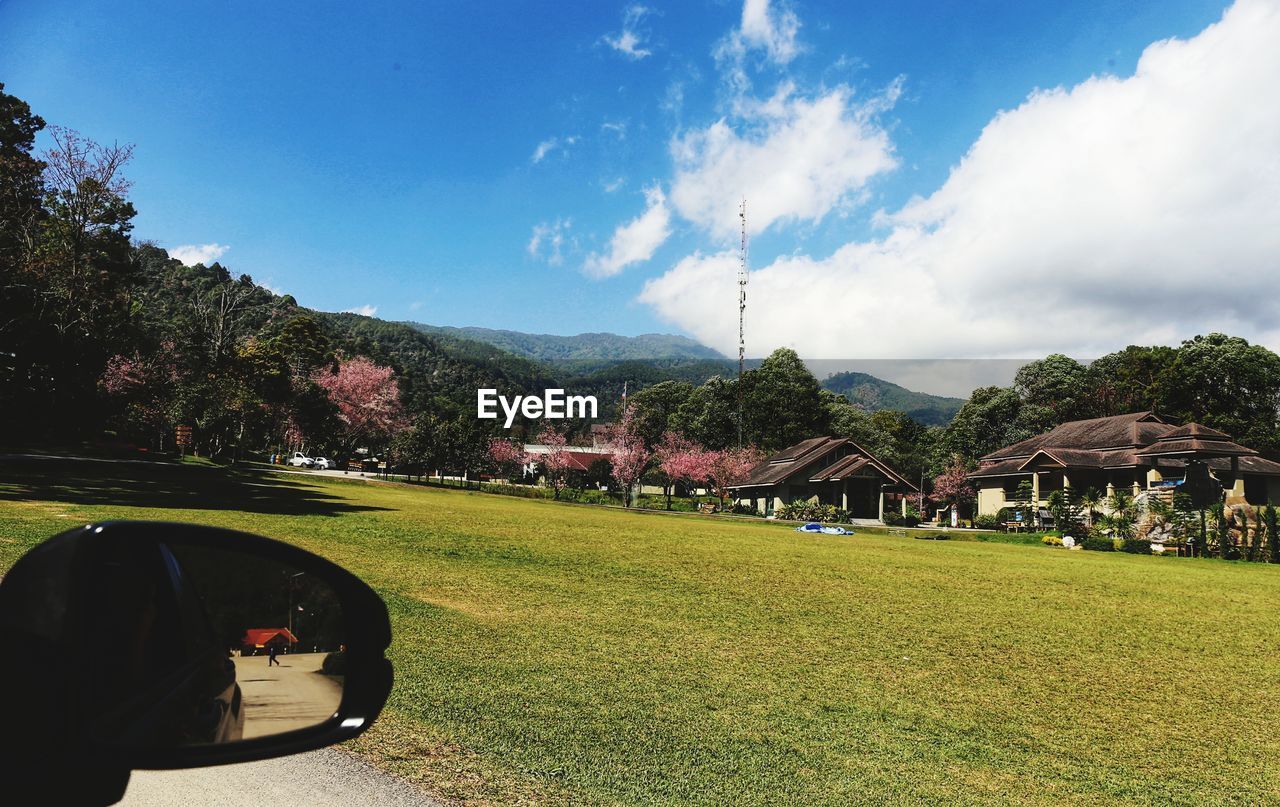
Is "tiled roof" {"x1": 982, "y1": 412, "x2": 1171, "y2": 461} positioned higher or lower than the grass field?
higher

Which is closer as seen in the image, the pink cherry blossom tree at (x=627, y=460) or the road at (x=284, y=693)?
the road at (x=284, y=693)

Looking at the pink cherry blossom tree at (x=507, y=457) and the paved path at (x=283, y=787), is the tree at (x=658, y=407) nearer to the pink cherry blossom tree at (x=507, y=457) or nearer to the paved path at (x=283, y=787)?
the pink cherry blossom tree at (x=507, y=457)

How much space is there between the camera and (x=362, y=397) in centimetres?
7300

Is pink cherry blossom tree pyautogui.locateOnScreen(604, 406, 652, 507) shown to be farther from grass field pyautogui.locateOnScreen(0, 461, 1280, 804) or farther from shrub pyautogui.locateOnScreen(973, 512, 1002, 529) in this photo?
grass field pyautogui.locateOnScreen(0, 461, 1280, 804)

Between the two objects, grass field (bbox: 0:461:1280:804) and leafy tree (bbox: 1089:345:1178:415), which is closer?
grass field (bbox: 0:461:1280:804)

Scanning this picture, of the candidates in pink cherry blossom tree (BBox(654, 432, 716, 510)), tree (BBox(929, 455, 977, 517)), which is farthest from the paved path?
tree (BBox(929, 455, 977, 517))

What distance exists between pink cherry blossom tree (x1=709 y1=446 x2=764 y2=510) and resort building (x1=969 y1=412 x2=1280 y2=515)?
2370cm

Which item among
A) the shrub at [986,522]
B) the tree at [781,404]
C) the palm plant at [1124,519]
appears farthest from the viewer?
the tree at [781,404]

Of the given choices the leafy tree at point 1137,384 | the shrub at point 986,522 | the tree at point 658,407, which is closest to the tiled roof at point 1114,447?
the shrub at point 986,522

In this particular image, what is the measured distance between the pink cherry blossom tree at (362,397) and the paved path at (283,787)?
228 feet

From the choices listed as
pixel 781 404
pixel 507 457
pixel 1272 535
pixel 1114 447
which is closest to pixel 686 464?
pixel 781 404

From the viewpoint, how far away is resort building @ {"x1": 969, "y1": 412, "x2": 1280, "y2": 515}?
153 ft

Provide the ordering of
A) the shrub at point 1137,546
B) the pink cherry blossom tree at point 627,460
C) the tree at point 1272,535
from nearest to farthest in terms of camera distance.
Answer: the tree at point 1272,535 < the shrub at point 1137,546 < the pink cherry blossom tree at point 627,460

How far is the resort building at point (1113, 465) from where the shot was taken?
46750mm
